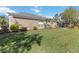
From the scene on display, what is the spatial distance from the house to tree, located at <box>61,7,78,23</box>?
8.7 inches

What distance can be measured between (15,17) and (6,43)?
278 millimetres

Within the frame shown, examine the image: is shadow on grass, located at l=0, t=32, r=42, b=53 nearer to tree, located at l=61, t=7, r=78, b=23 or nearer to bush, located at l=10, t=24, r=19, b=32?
bush, located at l=10, t=24, r=19, b=32

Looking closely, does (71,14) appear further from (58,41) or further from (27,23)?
(27,23)

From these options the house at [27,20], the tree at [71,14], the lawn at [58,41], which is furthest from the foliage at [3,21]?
the tree at [71,14]

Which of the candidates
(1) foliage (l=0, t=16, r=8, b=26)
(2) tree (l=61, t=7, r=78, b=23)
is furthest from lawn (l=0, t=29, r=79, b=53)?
(1) foliage (l=0, t=16, r=8, b=26)

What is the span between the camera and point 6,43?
6.40ft

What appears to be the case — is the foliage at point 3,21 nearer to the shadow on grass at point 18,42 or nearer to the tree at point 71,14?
the shadow on grass at point 18,42

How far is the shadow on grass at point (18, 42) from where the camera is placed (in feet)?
6.35

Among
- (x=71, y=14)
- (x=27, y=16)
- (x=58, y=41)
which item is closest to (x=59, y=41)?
(x=58, y=41)

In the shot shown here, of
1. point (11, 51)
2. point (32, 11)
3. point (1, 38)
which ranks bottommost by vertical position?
point (11, 51)

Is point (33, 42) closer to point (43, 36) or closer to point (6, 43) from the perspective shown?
point (43, 36)

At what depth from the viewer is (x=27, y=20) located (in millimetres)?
1937

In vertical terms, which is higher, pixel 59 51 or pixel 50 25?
pixel 50 25
